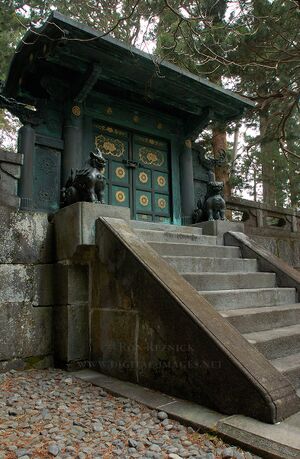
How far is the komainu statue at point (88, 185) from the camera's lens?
4.55m

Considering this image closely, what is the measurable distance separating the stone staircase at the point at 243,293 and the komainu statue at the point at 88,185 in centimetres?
89

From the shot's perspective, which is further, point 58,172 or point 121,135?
point 121,135

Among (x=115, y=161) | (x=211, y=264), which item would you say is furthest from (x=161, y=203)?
(x=211, y=264)

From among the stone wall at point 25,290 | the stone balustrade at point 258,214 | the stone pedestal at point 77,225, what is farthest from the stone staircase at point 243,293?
the stone balustrade at point 258,214

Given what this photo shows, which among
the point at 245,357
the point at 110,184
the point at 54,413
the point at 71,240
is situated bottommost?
the point at 54,413

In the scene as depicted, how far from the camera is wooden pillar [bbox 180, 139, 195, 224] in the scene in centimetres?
780

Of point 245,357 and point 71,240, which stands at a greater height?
point 71,240

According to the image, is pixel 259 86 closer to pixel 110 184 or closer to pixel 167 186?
pixel 167 186

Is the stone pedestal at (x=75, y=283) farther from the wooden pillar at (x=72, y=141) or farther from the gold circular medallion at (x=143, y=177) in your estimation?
the gold circular medallion at (x=143, y=177)

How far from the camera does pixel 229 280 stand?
4418 millimetres

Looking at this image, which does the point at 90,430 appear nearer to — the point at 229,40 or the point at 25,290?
the point at 25,290

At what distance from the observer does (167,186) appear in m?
7.81

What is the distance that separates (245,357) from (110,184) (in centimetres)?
489

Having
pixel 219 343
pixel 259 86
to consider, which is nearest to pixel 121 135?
pixel 259 86
